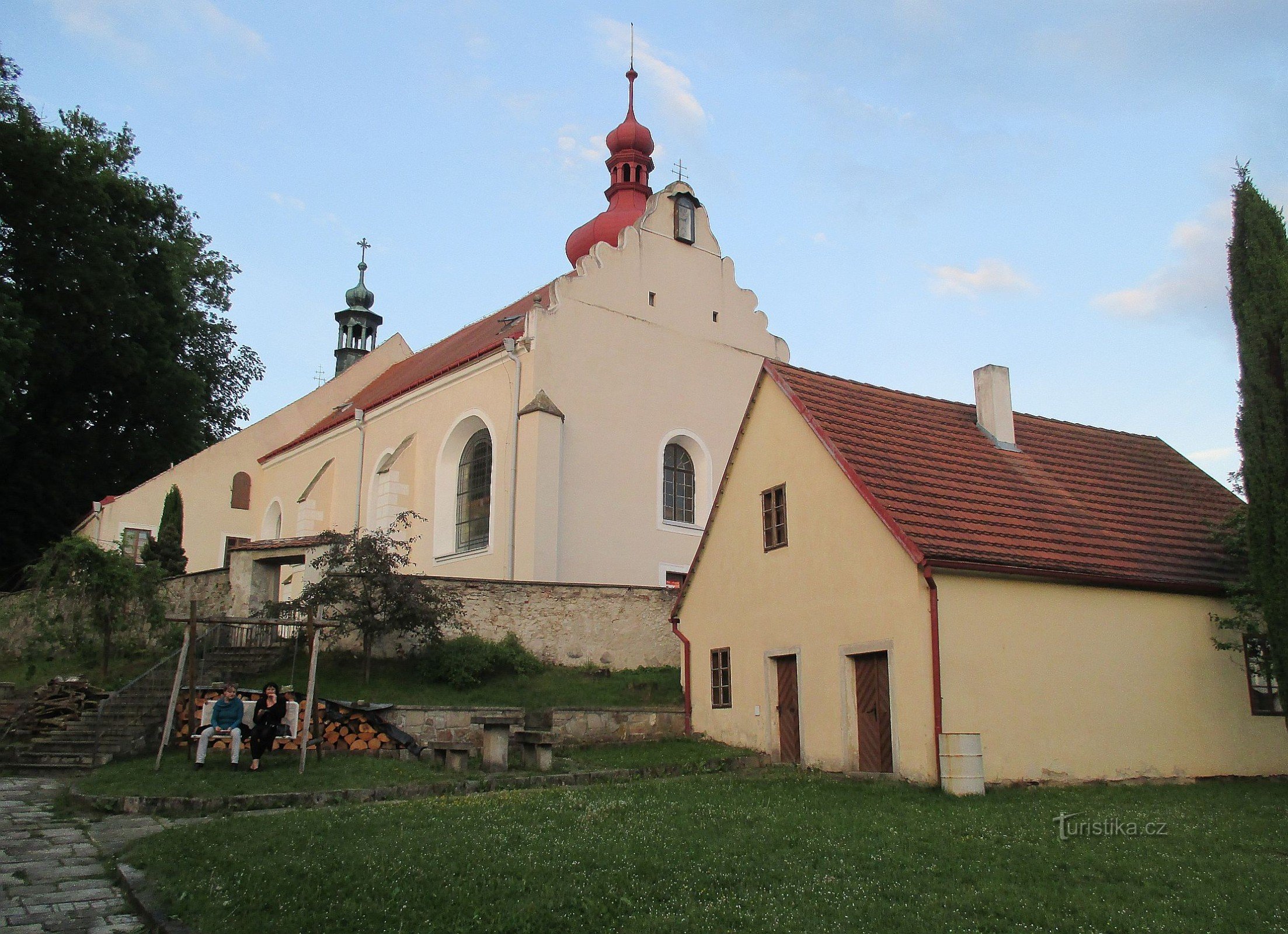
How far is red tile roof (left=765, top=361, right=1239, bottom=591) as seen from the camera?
13.4m

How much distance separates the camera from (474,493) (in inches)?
1057

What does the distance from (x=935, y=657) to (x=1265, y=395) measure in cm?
493

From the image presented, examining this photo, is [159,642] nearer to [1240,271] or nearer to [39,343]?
[39,343]

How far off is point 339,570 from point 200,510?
60.9 ft

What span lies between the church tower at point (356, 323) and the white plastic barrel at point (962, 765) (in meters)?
38.5

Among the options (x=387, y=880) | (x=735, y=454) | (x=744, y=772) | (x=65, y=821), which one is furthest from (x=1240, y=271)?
(x=65, y=821)

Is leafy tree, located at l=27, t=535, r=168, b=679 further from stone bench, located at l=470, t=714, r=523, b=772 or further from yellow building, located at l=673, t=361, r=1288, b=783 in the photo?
yellow building, located at l=673, t=361, r=1288, b=783

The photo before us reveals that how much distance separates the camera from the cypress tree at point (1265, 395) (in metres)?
12.6

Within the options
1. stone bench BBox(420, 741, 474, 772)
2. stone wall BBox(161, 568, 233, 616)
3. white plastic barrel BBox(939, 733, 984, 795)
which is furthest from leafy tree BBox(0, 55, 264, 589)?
white plastic barrel BBox(939, 733, 984, 795)

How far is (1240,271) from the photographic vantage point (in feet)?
44.1

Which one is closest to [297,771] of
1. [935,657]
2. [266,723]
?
[266,723]

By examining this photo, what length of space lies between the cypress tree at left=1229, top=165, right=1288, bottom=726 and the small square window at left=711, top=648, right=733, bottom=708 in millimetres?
7023

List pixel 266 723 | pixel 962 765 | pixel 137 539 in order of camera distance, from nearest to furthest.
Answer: pixel 962 765
pixel 266 723
pixel 137 539

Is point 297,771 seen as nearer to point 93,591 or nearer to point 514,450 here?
point 93,591
